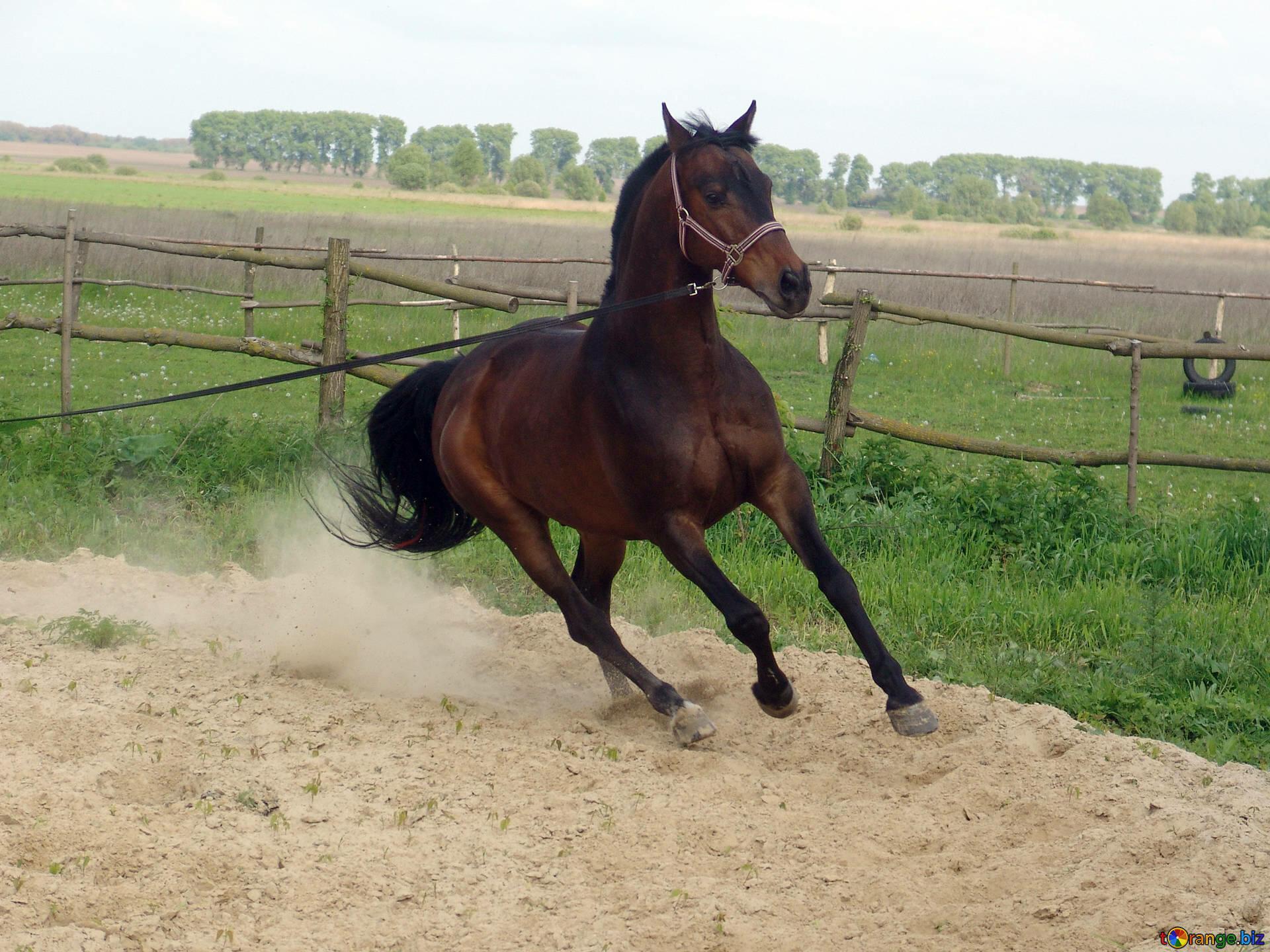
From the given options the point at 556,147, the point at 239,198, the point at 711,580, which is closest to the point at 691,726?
the point at 711,580

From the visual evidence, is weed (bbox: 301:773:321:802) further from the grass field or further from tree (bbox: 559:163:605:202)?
tree (bbox: 559:163:605:202)

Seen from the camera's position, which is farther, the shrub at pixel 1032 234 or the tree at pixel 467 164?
the tree at pixel 467 164

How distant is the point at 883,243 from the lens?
44906mm

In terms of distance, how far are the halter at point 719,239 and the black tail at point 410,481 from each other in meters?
1.86

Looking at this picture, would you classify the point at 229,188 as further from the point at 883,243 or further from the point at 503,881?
the point at 503,881

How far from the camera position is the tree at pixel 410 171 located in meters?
85.9

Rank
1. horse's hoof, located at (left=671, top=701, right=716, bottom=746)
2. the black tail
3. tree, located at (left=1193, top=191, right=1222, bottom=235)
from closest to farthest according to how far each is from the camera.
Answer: horse's hoof, located at (left=671, top=701, right=716, bottom=746), the black tail, tree, located at (left=1193, top=191, right=1222, bottom=235)

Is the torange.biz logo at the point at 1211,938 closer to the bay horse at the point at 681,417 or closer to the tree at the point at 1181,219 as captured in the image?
the bay horse at the point at 681,417

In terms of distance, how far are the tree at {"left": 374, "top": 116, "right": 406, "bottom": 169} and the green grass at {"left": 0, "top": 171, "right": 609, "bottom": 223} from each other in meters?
42.7

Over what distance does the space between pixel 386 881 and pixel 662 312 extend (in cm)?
202

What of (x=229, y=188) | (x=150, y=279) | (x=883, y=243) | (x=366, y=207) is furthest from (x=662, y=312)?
(x=229, y=188)

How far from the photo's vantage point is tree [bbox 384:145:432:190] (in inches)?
3383

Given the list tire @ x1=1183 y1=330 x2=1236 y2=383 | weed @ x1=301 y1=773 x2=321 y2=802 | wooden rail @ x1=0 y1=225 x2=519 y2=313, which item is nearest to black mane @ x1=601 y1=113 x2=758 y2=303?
weed @ x1=301 y1=773 x2=321 y2=802

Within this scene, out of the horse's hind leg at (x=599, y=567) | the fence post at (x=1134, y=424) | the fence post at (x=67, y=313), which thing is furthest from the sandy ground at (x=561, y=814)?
the fence post at (x=67, y=313)
